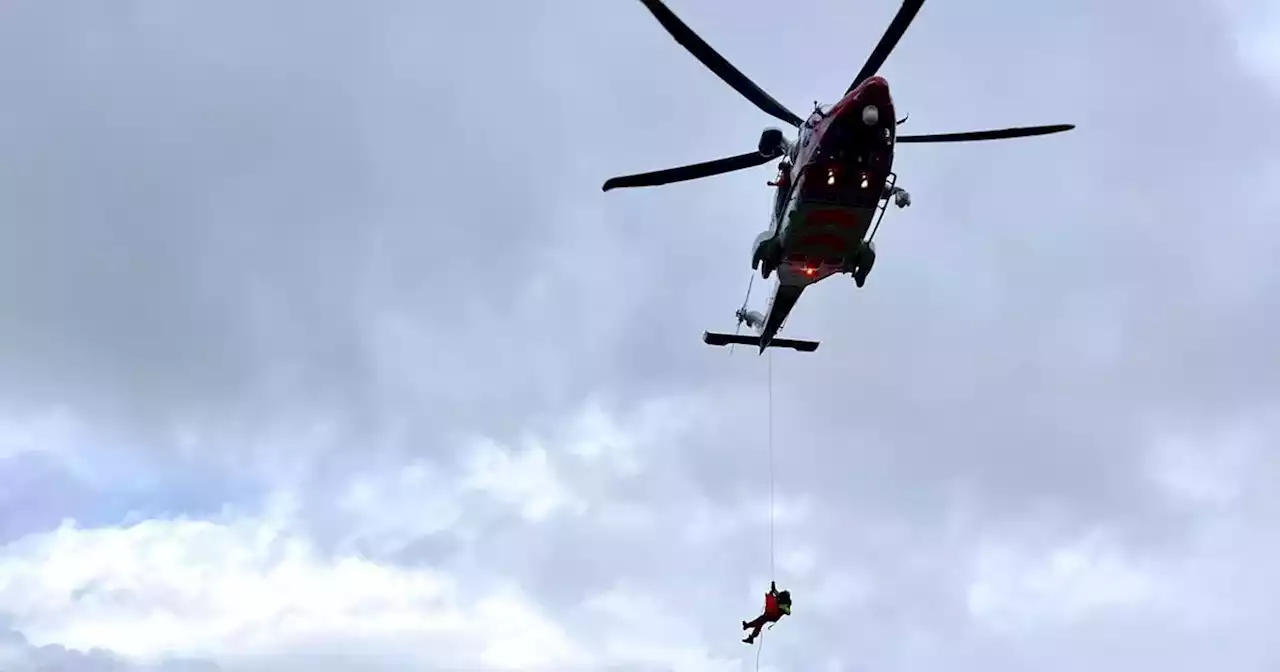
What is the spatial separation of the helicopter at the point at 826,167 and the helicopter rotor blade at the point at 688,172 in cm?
2

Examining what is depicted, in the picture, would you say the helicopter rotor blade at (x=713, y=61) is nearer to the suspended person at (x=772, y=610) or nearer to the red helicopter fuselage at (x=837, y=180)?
the red helicopter fuselage at (x=837, y=180)

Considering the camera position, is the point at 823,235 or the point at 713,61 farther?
the point at 823,235

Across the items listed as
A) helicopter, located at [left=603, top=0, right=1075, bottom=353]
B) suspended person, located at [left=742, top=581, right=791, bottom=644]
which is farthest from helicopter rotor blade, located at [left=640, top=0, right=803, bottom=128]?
suspended person, located at [left=742, top=581, right=791, bottom=644]

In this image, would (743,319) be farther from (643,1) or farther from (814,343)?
(643,1)

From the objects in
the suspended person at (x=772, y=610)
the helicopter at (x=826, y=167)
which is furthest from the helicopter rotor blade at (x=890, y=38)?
the suspended person at (x=772, y=610)

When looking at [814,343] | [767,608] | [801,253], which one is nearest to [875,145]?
[801,253]

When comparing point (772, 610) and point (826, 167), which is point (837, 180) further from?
point (772, 610)

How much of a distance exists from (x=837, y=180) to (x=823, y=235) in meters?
1.82

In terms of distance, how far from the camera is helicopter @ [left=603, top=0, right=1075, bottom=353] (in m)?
22.7

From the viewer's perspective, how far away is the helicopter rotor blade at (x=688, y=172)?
78.7 ft

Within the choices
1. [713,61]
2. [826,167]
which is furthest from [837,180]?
[713,61]

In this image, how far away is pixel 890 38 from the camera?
22.8 metres

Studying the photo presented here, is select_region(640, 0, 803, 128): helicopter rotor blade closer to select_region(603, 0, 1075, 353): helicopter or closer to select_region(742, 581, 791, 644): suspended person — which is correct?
select_region(603, 0, 1075, 353): helicopter

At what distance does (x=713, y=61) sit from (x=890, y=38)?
3857 millimetres
